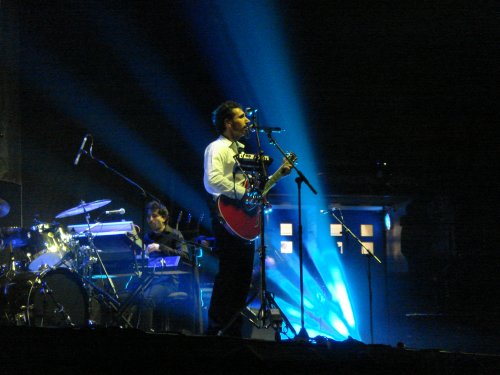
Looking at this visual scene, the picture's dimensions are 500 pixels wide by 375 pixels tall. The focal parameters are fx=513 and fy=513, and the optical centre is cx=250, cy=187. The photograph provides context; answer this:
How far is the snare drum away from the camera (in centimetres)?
515

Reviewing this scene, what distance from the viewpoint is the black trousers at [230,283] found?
3900 mm

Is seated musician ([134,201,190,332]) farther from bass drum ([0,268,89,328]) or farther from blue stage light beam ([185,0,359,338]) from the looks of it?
blue stage light beam ([185,0,359,338])

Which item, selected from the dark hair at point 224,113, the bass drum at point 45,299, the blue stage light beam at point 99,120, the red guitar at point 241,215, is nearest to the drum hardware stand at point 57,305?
the bass drum at point 45,299

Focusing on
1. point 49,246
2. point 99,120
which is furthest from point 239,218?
point 99,120

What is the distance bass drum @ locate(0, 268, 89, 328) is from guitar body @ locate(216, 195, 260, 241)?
1.70 metres

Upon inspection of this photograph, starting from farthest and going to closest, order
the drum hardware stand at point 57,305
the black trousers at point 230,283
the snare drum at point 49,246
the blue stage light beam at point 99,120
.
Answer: the blue stage light beam at point 99,120 → the snare drum at point 49,246 → the drum hardware stand at point 57,305 → the black trousers at point 230,283

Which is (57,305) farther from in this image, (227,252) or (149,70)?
(149,70)

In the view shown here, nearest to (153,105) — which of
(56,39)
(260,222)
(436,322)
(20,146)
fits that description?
(56,39)

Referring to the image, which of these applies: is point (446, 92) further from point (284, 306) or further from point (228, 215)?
point (228, 215)

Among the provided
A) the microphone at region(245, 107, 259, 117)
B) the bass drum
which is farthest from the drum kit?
the microphone at region(245, 107, 259, 117)

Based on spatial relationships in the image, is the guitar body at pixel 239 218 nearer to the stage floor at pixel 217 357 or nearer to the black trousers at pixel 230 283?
the black trousers at pixel 230 283

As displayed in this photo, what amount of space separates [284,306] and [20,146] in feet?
12.9

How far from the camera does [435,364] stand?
100 inches

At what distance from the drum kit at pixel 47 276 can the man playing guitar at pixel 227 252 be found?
4.58ft
